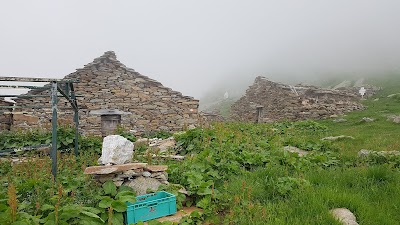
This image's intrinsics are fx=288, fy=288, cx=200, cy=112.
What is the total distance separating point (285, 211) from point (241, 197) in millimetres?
731

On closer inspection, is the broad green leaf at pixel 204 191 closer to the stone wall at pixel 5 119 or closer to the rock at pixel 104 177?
the rock at pixel 104 177

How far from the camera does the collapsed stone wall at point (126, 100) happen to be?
13.8 m

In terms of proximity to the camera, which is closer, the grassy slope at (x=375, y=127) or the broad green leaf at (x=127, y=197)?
the broad green leaf at (x=127, y=197)

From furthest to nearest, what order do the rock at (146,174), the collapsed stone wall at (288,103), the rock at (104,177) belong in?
1. the collapsed stone wall at (288,103)
2. the rock at (146,174)
3. the rock at (104,177)

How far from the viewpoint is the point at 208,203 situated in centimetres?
417

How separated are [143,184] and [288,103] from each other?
17.4 m

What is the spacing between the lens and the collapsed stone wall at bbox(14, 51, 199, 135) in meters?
13.8

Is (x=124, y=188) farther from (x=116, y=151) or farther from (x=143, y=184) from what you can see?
(x=116, y=151)

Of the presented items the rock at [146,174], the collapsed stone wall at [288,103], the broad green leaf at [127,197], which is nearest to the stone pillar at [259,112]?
the collapsed stone wall at [288,103]

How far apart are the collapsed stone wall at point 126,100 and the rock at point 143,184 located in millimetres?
9245

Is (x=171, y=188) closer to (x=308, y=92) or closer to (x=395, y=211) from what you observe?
(x=395, y=211)

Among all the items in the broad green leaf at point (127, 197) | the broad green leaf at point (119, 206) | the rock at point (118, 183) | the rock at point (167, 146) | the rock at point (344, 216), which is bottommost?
the rock at point (344, 216)

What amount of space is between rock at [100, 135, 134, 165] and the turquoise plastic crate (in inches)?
49.2

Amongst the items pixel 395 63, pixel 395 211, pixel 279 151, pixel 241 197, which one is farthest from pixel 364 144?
pixel 395 63
